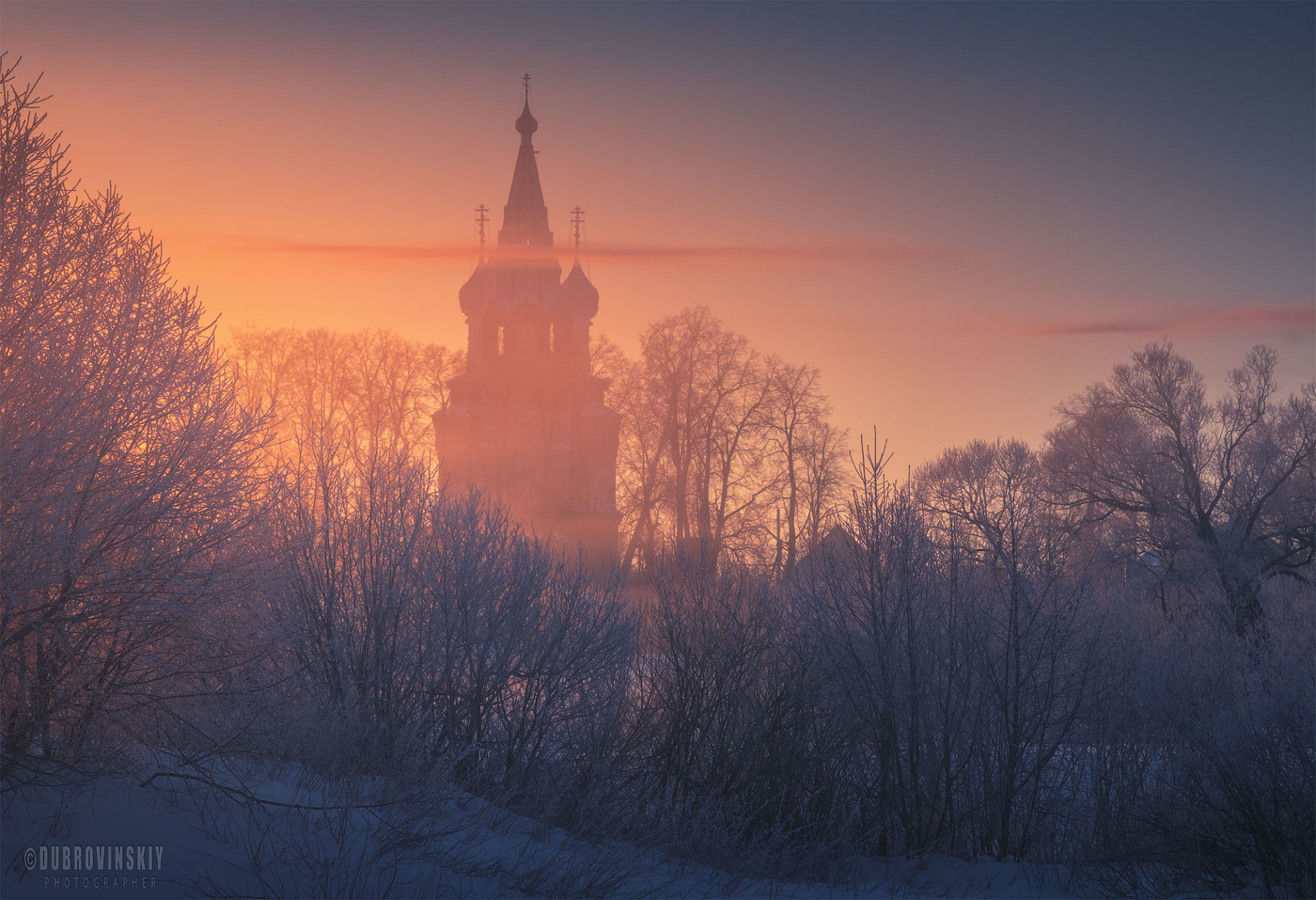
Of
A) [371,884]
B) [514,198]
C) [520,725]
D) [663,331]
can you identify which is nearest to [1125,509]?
[663,331]

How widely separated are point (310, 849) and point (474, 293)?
3478 centimetres

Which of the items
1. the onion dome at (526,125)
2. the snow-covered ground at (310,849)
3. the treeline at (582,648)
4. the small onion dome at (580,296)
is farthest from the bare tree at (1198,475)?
the onion dome at (526,125)

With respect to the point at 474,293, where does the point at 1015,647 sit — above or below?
below

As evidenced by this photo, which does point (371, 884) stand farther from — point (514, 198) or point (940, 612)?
point (514, 198)

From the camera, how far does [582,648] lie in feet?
53.8

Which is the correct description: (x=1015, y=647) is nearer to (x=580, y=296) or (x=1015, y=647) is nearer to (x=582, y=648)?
(x=582, y=648)

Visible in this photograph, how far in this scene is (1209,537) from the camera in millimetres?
24719

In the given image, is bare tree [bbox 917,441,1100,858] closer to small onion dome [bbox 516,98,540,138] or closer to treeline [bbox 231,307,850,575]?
treeline [bbox 231,307,850,575]

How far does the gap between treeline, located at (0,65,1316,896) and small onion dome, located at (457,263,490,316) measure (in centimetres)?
2408

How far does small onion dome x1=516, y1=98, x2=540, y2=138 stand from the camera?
44.7 m

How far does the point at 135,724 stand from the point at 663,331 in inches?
1022

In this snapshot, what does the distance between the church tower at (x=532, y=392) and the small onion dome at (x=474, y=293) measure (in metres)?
0.05

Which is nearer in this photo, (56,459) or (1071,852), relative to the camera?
(56,459)

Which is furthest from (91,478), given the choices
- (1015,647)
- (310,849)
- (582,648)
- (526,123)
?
(526,123)
